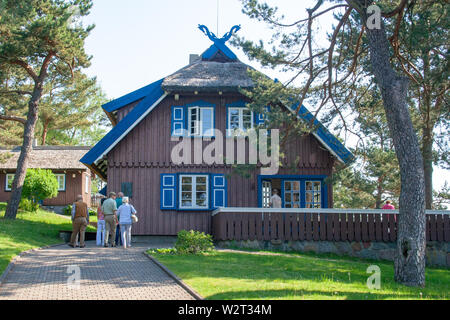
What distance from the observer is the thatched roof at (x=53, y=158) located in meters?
38.9

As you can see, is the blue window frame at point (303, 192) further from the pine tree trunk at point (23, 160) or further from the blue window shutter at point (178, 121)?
the pine tree trunk at point (23, 160)

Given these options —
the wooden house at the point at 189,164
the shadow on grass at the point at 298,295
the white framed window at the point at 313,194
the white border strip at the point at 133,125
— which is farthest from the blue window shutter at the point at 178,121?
the shadow on grass at the point at 298,295

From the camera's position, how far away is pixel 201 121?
69.7 feet

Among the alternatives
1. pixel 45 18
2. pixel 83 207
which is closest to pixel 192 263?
pixel 83 207

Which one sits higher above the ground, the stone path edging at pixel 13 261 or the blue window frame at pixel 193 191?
the blue window frame at pixel 193 191

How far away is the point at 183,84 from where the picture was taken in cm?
2031

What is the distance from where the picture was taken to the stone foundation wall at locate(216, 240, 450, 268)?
18000 millimetres

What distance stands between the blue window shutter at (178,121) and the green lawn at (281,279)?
23.5ft

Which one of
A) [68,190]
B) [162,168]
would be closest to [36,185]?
[68,190]

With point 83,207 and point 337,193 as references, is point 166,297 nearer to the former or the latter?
point 83,207

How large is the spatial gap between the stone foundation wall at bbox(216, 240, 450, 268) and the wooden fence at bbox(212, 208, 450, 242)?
0.16 m

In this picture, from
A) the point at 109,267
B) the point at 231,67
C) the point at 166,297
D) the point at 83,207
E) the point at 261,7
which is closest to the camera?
the point at 166,297

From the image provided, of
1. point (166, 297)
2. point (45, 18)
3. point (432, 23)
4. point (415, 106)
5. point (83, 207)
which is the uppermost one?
point (45, 18)
